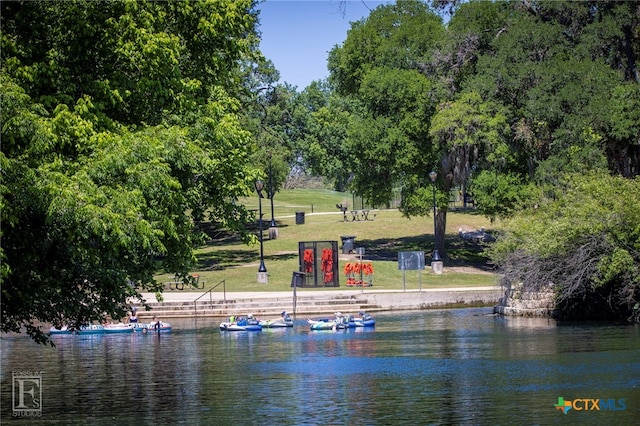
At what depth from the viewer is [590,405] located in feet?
79.5

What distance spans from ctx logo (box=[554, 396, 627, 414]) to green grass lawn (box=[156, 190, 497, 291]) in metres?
26.1

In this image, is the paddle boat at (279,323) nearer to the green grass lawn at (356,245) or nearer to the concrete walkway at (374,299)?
the concrete walkway at (374,299)

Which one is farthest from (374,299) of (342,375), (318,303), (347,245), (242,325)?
(342,375)

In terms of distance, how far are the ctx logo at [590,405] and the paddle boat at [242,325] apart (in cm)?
2108

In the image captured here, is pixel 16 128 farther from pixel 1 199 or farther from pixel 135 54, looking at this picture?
pixel 135 54

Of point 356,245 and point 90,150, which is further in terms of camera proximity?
point 356,245

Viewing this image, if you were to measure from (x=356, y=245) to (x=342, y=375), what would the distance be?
42.2 m

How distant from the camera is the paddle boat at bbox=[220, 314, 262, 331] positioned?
4391 cm

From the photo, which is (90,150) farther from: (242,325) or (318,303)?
(318,303)

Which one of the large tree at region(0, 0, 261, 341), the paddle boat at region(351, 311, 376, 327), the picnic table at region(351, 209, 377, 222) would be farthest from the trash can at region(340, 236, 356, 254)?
the large tree at region(0, 0, 261, 341)

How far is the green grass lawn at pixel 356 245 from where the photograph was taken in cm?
5775

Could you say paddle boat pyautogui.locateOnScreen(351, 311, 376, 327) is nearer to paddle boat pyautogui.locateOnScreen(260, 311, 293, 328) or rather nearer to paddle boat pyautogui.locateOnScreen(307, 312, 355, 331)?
paddle boat pyautogui.locateOnScreen(307, 312, 355, 331)

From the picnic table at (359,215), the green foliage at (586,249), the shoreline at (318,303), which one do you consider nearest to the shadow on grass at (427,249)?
the picnic table at (359,215)

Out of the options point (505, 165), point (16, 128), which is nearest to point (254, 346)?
point (16, 128)
